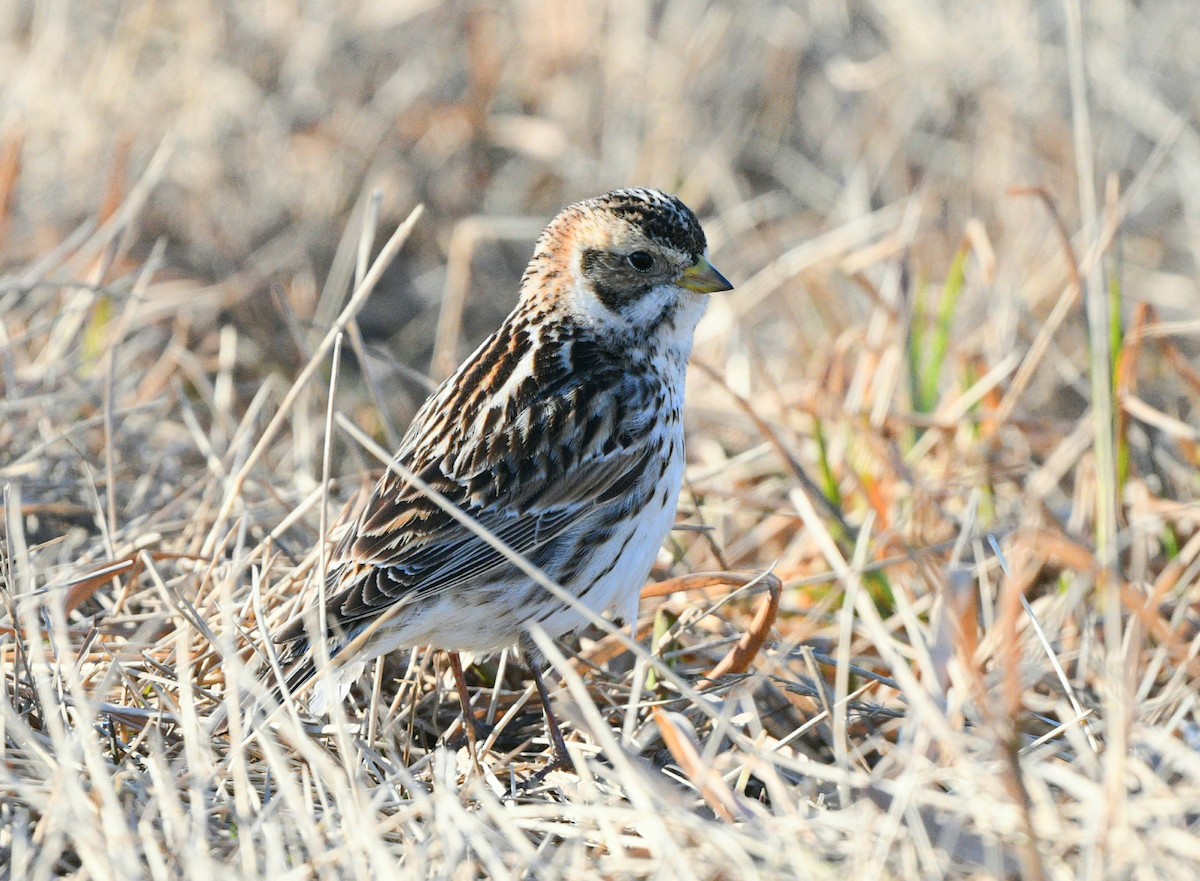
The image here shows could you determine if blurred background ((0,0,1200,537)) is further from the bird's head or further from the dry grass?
the bird's head

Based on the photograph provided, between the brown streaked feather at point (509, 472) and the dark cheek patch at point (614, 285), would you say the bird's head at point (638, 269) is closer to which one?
the dark cheek patch at point (614, 285)

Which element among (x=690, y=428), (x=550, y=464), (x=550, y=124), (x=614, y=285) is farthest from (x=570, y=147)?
(x=550, y=464)

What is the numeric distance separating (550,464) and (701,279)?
792 mm

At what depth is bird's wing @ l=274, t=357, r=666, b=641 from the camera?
13.2 ft

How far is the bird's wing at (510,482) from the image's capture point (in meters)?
4.02

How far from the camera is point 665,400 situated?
4434 mm

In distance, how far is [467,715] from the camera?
162 inches

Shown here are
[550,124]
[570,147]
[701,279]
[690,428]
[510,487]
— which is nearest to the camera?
[510,487]

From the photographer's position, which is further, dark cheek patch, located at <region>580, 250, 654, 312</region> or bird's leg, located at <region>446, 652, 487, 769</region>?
dark cheek patch, located at <region>580, 250, 654, 312</region>

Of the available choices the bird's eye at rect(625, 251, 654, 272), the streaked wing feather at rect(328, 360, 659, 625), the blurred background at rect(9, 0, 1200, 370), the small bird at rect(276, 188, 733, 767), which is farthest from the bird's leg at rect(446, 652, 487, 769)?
the blurred background at rect(9, 0, 1200, 370)

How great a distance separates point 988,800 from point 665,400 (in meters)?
1.75

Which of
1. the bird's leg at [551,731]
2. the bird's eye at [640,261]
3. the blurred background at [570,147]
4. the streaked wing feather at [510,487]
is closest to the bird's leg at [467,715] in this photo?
the bird's leg at [551,731]

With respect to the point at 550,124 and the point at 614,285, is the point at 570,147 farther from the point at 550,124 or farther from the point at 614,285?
the point at 614,285

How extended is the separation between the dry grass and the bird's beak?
2.30ft
